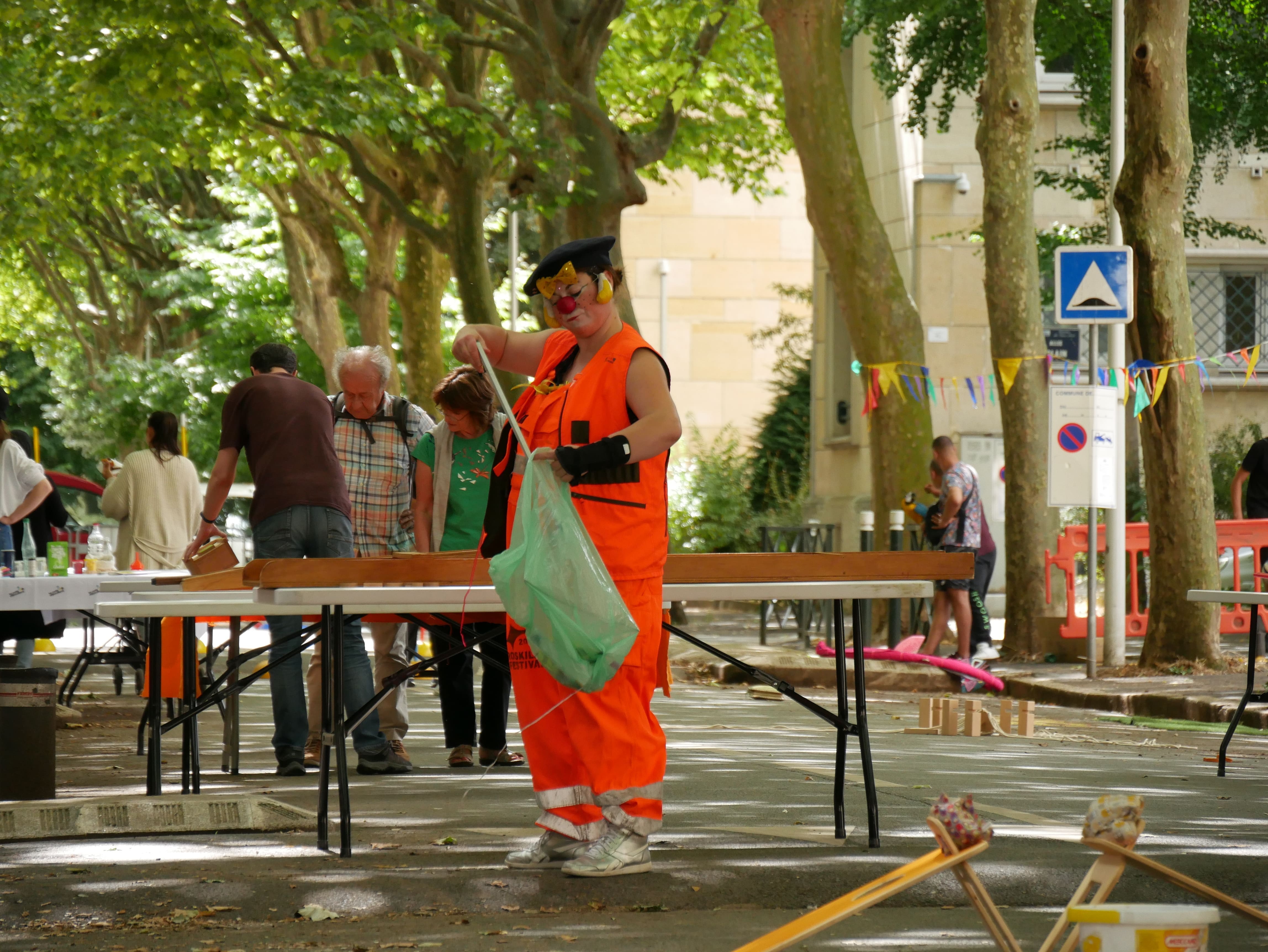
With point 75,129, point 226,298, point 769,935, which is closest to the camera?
point 769,935

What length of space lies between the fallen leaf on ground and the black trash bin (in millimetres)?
2952

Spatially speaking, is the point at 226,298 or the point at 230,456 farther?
the point at 226,298

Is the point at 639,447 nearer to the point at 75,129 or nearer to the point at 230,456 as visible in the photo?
the point at 230,456

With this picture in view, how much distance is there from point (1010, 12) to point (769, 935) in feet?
45.6

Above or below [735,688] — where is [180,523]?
above

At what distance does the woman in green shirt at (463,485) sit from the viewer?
869cm

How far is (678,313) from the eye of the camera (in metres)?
47.3

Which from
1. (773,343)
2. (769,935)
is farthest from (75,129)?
(773,343)

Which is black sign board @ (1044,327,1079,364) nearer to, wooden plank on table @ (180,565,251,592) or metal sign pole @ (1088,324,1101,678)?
metal sign pole @ (1088,324,1101,678)

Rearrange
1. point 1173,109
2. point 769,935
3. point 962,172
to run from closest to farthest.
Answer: point 769,935
point 1173,109
point 962,172

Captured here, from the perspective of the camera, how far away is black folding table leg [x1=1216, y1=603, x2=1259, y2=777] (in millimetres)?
8766

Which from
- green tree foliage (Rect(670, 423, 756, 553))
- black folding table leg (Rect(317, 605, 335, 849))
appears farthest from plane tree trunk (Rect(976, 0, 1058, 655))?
green tree foliage (Rect(670, 423, 756, 553))

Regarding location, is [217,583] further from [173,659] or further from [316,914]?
[173,659]

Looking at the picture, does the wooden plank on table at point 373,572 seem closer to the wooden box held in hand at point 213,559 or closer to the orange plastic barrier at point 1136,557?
the wooden box held in hand at point 213,559
